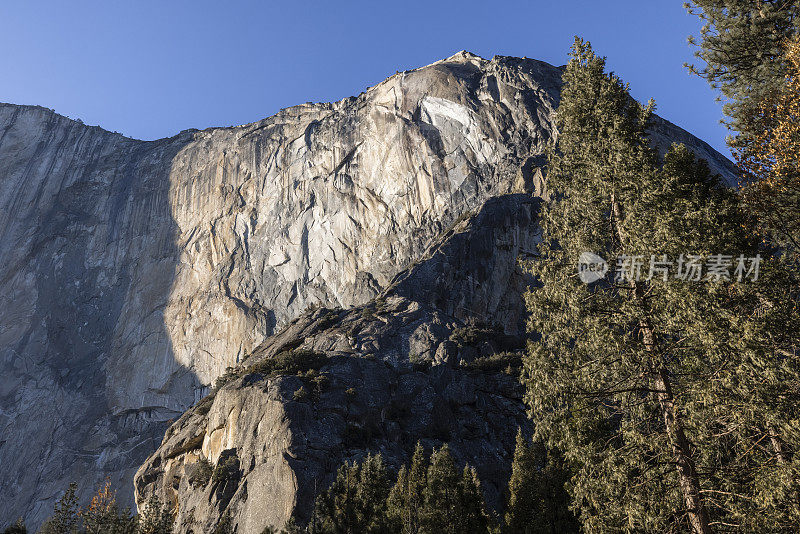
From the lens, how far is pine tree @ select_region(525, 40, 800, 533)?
10.7 metres

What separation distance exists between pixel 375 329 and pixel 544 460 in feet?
82.1

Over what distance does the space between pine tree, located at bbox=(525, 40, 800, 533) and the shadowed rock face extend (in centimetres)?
4310

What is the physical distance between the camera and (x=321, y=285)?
75.5 m

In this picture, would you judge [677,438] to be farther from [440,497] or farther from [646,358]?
[440,497]

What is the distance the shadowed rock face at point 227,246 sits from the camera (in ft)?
228

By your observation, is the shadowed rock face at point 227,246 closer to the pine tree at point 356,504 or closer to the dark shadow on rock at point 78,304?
the dark shadow on rock at point 78,304

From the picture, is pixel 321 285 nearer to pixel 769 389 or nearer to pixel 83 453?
pixel 83 453

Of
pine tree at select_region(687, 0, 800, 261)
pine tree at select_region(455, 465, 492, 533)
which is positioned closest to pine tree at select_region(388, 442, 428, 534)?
pine tree at select_region(455, 465, 492, 533)

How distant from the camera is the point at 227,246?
277 ft
